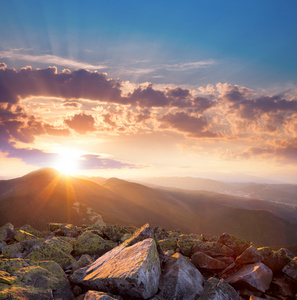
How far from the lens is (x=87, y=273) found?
36.3 ft

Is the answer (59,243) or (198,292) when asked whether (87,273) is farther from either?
(59,243)

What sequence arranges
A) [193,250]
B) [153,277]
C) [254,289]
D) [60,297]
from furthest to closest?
[193,250]
[254,289]
[60,297]
[153,277]

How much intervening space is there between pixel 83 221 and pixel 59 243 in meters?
187

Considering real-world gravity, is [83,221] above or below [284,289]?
below

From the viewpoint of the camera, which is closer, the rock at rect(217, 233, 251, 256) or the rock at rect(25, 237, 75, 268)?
the rock at rect(25, 237, 75, 268)

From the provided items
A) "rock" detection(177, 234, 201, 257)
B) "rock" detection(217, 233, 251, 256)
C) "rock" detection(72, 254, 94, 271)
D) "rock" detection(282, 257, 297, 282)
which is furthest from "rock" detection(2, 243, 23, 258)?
"rock" detection(282, 257, 297, 282)

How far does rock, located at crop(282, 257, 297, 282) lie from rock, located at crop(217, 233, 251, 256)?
10.3 feet

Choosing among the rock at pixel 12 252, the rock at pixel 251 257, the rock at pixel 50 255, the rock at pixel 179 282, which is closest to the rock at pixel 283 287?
the rock at pixel 251 257

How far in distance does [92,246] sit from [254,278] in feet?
42.3

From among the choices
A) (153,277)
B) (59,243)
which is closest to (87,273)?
(153,277)

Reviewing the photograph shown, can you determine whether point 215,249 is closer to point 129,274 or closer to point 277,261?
point 277,261

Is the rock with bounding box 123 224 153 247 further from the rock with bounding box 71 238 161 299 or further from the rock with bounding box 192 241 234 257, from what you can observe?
the rock with bounding box 192 241 234 257

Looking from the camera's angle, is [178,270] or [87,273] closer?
[178,270]

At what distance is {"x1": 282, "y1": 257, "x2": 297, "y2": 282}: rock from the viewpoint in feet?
38.9
